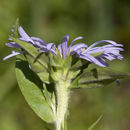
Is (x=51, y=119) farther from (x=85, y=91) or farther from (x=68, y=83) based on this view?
(x=85, y=91)

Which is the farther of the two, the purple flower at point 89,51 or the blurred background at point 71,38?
the blurred background at point 71,38

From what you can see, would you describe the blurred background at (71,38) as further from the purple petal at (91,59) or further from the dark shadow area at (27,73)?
the purple petal at (91,59)

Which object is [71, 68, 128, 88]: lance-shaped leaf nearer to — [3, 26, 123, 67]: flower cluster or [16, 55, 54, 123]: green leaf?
[3, 26, 123, 67]: flower cluster

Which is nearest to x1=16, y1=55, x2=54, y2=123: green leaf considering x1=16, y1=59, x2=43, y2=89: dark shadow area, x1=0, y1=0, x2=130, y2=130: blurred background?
x1=16, y1=59, x2=43, y2=89: dark shadow area

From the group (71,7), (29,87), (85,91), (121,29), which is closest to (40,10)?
(71,7)

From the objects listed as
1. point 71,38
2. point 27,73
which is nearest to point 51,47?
point 27,73

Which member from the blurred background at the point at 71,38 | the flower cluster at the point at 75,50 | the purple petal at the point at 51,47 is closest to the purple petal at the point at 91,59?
the flower cluster at the point at 75,50
